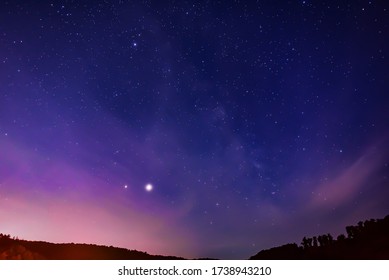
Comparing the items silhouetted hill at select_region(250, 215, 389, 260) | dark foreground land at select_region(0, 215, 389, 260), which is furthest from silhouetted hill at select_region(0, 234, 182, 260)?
silhouetted hill at select_region(250, 215, 389, 260)

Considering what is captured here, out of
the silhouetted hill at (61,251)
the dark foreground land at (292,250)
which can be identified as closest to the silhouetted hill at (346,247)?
the dark foreground land at (292,250)

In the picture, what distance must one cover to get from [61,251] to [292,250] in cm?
907

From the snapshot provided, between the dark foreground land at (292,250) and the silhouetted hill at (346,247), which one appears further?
the silhouetted hill at (346,247)

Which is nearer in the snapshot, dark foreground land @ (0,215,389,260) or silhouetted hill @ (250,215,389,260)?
dark foreground land @ (0,215,389,260)

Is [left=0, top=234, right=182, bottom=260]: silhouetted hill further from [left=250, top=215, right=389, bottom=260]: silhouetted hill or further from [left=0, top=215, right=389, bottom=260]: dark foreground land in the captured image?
[left=250, top=215, right=389, bottom=260]: silhouetted hill

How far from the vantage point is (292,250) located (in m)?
12.5

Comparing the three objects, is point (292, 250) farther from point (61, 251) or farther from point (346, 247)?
point (61, 251)

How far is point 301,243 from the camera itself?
41.8 ft

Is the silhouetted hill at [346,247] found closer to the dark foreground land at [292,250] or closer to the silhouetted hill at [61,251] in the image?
the dark foreground land at [292,250]

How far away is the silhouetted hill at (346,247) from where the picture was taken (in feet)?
35.3

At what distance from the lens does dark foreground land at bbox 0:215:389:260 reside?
8.98 meters
